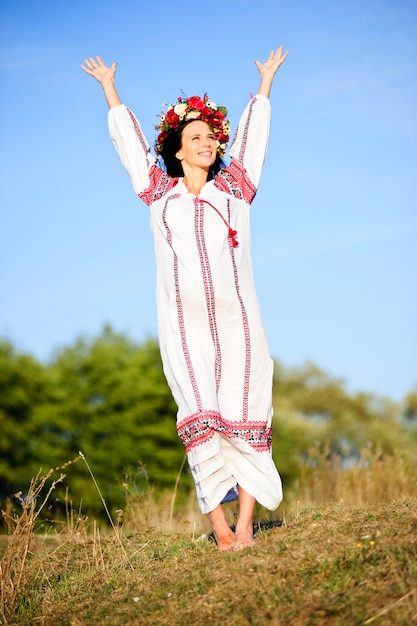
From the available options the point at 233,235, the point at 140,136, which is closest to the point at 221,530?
the point at 233,235

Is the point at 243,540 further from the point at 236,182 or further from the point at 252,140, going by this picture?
the point at 252,140

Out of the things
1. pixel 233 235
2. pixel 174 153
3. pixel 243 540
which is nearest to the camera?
pixel 243 540

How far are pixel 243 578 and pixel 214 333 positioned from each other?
1.54m

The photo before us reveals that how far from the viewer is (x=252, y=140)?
609 cm

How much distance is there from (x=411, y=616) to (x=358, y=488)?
478 cm

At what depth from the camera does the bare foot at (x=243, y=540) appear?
5.37 meters

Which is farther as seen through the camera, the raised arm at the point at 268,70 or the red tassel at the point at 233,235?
the raised arm at the point at 268,70

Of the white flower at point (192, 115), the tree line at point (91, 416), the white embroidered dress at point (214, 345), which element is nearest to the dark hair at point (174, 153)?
the white flower at point (192, 115)

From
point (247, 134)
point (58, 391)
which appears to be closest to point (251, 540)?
point (247, 134)

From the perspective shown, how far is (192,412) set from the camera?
546 centimetres

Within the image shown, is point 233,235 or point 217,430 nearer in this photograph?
point 217,430

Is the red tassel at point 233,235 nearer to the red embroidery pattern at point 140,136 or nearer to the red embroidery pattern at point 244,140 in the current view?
the red embroidery pattern at point 244,140

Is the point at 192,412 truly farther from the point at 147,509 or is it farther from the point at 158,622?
the point at 147,509

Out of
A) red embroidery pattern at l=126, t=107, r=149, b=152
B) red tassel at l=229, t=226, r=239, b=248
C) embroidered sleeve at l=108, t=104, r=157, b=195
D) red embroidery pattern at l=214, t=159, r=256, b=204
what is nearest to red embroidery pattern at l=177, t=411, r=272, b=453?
red tassel at l=229, t=226, r=239, b=248
